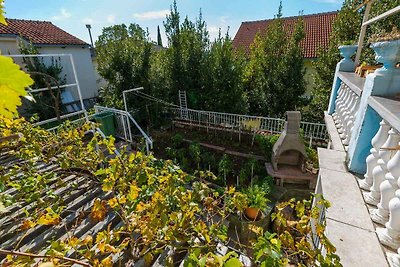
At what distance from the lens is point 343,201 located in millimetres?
1462

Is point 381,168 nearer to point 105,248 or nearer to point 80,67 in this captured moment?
point 105,248

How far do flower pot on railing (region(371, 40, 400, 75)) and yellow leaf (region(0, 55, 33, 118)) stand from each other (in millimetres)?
2061

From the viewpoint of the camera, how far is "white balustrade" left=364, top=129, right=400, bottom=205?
1286 mm

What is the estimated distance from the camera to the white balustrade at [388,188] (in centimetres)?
118

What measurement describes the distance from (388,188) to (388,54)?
967 mm

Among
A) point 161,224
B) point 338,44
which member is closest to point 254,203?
point 161,224

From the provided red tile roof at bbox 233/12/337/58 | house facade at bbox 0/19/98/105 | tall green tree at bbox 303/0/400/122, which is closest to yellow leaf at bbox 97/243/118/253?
tall green tree at bbox 303/0/400/122

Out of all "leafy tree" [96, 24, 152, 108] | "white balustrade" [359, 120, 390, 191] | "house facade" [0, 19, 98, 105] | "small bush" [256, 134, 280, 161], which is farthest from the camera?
"house facade" [0, 19, 98, 105]

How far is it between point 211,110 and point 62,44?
9.94m

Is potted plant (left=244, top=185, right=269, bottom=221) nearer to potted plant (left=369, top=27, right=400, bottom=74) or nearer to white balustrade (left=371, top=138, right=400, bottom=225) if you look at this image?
white balustrade (left=371, top=138, right=400, bottom=225)

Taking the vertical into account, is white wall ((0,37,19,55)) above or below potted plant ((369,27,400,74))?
above

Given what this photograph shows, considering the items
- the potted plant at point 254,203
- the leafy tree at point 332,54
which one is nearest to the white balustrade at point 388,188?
the potted plant at point 254,203

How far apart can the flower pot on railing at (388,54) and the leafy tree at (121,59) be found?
8.66 meters

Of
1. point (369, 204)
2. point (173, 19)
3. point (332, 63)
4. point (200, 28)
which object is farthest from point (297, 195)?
point (173, 19)
